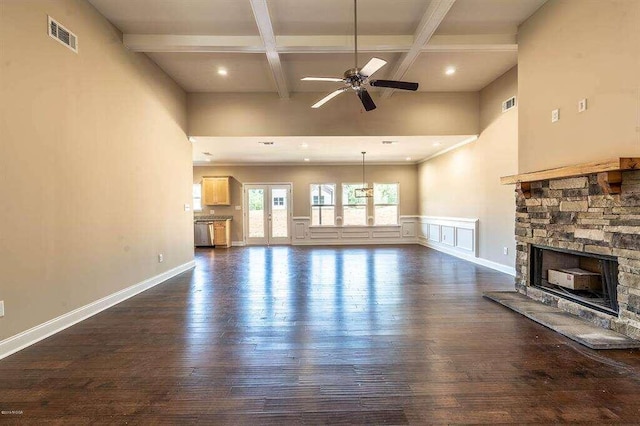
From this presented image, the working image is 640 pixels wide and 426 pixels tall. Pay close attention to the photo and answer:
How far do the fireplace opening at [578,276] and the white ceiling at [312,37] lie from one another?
2762 millimetres

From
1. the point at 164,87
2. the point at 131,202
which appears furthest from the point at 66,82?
the point at 164,87

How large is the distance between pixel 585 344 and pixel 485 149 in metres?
3.95

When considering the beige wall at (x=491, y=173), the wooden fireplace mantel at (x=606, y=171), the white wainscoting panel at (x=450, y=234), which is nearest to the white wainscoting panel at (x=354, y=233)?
the white wainscoting panel at (x=450, y=234)

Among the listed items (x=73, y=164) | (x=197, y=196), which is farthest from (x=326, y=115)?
(x=197, y=196)

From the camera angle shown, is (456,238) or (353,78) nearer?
(353,78)

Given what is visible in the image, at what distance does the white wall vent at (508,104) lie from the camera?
4.75 meters

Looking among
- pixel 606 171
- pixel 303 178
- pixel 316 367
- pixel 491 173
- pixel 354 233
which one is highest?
pixel 303 178

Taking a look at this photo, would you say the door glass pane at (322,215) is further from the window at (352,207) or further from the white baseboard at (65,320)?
the white baseboard at (65,320)

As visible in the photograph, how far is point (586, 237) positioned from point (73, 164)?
5.13 m

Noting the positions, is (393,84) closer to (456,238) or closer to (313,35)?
(313,35)

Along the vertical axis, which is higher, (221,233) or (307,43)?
(307,43)

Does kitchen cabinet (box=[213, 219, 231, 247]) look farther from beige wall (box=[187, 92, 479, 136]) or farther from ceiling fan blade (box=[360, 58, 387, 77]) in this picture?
ceiling fan blade (box=[360, 58, 387, 77])

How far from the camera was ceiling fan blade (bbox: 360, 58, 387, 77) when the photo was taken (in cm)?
276

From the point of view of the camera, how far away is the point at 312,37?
155 inches
